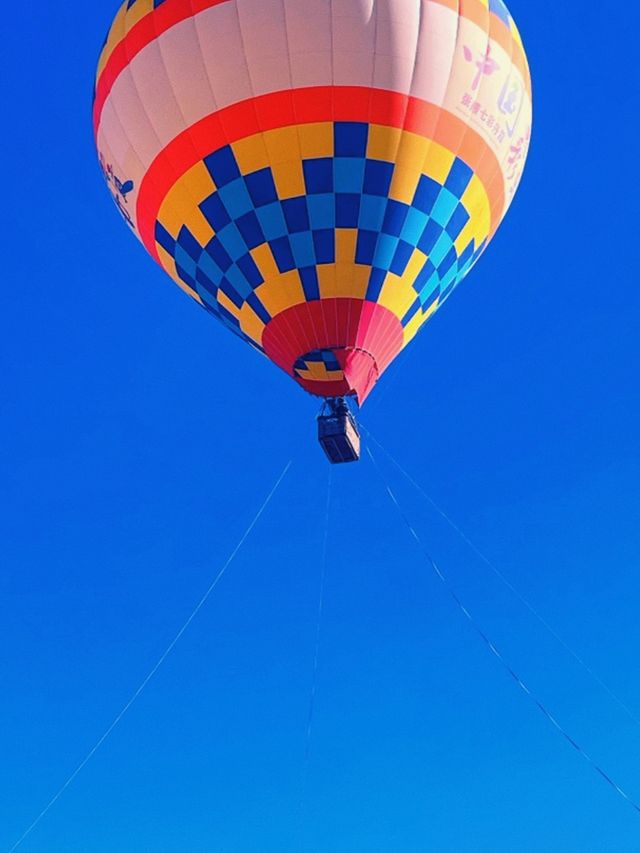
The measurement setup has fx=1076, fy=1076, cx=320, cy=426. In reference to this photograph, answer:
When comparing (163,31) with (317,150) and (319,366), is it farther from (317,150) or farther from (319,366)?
(319,366)

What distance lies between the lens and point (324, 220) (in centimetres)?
1183

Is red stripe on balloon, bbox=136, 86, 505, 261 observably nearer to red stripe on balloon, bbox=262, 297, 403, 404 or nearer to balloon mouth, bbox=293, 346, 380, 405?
red stripe on balloon, bbox=262, 297, 403, 404

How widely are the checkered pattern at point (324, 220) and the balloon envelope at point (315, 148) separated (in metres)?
0.02

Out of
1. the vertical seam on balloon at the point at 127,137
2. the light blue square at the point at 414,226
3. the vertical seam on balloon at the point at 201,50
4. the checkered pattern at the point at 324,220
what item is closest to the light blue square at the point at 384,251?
the checkered pattern at the point at 324,220

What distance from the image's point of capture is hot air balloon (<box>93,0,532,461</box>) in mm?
11523

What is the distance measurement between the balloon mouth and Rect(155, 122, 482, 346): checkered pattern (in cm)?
63

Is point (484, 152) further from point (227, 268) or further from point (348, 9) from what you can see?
point (227, 268)

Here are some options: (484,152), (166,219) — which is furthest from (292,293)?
(484,152)

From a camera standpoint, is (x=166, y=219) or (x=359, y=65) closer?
(x=359, y=65)

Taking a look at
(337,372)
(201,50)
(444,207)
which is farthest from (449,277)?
(201,50)

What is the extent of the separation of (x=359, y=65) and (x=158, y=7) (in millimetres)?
2411

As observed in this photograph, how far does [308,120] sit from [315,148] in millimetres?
301

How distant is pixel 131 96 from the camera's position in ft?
40.1

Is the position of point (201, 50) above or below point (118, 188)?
below
